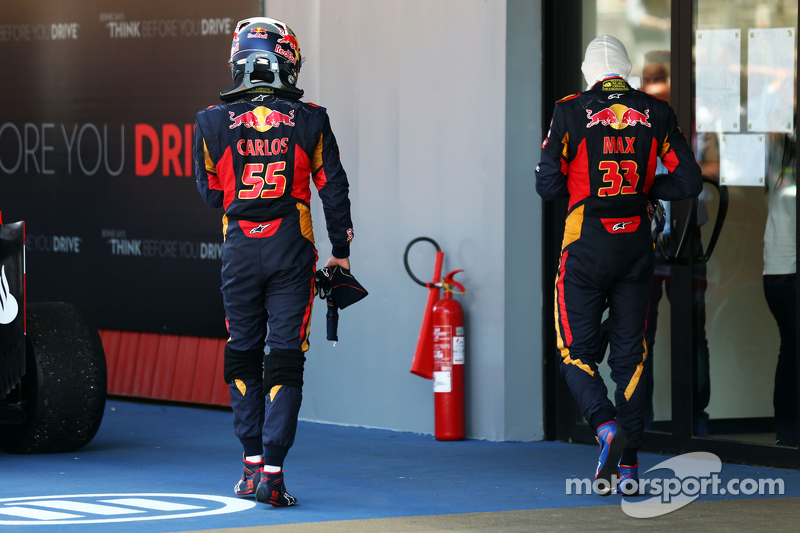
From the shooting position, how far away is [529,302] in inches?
250

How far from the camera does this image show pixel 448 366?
6.29m

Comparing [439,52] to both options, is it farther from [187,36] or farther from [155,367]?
[155,367]

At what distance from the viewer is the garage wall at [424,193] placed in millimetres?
6301

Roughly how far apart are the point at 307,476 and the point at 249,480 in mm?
649

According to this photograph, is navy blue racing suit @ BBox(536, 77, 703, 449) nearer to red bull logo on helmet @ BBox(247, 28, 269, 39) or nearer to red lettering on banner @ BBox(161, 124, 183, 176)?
red bull logo on helmet @ BBox(247, 28, 269, 39)

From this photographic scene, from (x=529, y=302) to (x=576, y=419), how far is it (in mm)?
655

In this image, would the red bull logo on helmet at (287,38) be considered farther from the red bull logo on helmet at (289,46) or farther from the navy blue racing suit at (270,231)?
the navy blue racing suit at (270,231)

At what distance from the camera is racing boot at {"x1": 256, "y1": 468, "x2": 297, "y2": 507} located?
4.46 m

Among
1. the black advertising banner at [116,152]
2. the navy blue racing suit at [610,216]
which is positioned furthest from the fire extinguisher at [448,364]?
the black advertising banner at [116,152]

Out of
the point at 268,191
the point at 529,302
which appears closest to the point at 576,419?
the point at 529,302

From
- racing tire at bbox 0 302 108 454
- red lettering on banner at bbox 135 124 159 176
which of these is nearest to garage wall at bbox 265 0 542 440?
red lettering on banner at bbox 135 124 159 176

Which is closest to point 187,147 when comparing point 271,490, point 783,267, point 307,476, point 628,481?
point 307,476

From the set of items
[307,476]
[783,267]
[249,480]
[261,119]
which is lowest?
[307,476]

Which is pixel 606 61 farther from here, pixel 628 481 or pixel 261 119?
pixel 628 481
